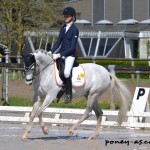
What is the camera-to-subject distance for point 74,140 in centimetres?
1384

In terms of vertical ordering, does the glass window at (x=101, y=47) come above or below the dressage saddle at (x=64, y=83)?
below

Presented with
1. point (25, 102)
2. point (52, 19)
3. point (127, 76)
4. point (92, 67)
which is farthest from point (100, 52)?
point (92, 67)

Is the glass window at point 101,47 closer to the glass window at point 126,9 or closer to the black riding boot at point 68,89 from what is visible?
the glass window at point 126,9

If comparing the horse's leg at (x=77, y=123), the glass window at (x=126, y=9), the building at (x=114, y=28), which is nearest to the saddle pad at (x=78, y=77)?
the horse's leg at (x=77, y=123)

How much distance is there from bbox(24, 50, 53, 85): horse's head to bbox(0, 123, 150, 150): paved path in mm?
1228

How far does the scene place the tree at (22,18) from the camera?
41.9 m

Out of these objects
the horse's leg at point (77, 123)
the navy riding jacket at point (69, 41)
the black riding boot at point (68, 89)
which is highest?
the navy riding jacket at point (69, 41)

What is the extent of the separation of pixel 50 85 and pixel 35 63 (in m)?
0.53

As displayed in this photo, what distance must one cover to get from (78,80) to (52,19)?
28.4 meters

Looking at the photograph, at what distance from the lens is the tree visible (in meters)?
41.9

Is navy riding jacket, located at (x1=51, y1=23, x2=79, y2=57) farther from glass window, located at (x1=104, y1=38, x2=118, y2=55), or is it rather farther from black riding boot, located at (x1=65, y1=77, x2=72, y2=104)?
glass window, located at (x1=104, y1=38, x2=118, y2=55)

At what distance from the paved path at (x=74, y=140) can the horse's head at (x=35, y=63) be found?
123 cm

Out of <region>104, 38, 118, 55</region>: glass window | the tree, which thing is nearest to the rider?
the tree

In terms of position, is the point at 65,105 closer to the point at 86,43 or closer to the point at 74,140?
the point at 74,140
